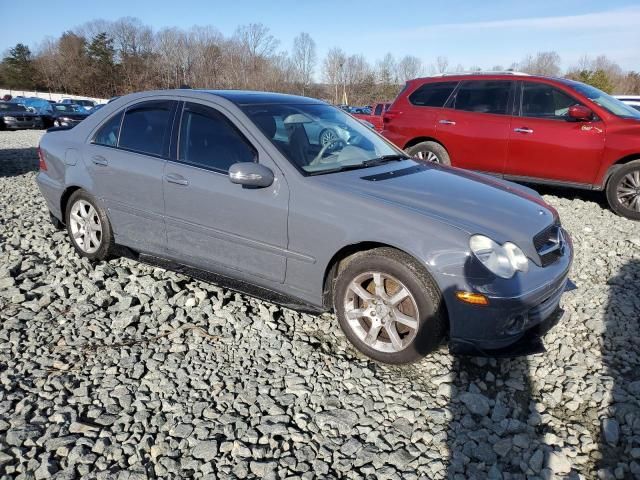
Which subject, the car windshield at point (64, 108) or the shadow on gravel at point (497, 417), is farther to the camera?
the car windshield at point (64, 108)

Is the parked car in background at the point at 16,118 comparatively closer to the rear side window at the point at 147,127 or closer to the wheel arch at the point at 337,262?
the rear side window at the point at 147,127

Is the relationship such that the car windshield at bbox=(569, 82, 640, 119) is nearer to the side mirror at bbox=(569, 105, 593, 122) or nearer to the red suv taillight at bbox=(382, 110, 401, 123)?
the side mirror at bbox=(569, 105, 593, 122)

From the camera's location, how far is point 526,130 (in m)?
7.06

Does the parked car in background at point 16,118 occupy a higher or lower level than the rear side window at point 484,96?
lower

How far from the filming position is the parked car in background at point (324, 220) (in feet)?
9.25

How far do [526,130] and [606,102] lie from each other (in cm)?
116

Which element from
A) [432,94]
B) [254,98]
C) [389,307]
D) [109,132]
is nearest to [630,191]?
[432,94]

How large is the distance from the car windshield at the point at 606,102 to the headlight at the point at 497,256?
5.17 meters

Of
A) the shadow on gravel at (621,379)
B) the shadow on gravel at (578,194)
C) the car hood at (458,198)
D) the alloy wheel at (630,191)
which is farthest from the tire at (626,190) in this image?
the car hood at (458,198)

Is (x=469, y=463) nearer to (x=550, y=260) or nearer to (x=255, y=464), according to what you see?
(x=255, y=464)

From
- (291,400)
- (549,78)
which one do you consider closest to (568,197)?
(549,78)

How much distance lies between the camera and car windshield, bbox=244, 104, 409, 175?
348cm

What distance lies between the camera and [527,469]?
2.35 meters

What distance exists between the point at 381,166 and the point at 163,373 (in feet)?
7.05
